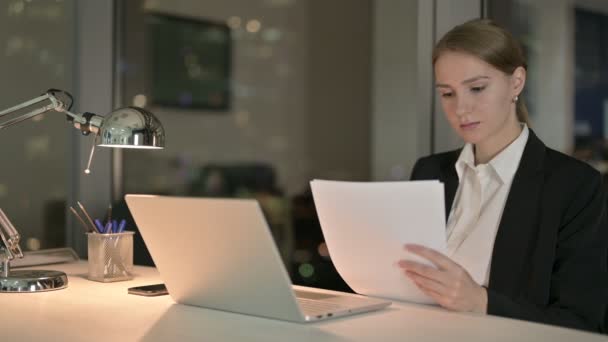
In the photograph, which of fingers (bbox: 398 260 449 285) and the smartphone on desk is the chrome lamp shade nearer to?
the smartphone on desk

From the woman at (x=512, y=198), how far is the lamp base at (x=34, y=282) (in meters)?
0.88

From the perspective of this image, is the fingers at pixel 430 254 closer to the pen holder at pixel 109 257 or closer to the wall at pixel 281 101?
the pen holder at pixel 109 257

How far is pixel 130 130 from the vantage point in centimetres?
143

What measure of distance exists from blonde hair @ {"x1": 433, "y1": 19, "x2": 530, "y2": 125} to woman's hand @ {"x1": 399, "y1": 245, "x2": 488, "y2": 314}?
62 centimetres

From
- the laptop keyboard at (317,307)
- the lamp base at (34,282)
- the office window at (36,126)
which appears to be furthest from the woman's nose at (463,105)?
the office window at (36,126)

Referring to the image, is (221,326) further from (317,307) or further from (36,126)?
(36,126)

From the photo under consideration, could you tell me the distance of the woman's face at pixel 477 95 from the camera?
1.70 meters

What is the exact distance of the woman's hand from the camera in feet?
4.01

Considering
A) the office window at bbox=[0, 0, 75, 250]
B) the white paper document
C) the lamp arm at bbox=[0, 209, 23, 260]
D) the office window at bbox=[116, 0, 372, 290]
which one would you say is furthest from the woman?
the office window at bbox=[0, 0, 75, 250]

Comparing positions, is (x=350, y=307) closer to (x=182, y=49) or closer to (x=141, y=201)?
(x=141, y=201)

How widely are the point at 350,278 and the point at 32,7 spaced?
167 centimetres

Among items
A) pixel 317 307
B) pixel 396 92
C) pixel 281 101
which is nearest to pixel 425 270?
pixel 317 307

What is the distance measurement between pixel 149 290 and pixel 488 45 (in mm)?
928

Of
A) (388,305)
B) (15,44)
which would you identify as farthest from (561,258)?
(15,44)
